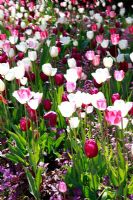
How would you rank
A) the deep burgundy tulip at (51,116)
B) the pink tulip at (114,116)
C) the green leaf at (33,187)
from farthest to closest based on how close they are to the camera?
the deep burgundy tulip at (51,116) → the green leaf at (33,187) → the pink tulip at (114,116)

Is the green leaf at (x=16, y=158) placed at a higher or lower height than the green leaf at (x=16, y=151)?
lower

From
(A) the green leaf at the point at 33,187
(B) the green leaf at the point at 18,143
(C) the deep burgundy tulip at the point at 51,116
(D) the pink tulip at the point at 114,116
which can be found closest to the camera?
(D) the pink tulip at the point at 114,116

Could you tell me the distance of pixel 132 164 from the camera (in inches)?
110

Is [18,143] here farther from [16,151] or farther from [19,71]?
[19,71]

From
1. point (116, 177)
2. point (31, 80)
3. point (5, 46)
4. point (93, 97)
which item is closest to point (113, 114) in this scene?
point (93, 97)

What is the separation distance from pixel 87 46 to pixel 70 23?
144 cm

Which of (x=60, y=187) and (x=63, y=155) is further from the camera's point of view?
(x=63, y=155)

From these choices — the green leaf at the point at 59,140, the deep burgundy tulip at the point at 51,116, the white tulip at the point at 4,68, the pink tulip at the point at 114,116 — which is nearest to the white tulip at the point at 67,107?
the pink tulip at the point at 114,116

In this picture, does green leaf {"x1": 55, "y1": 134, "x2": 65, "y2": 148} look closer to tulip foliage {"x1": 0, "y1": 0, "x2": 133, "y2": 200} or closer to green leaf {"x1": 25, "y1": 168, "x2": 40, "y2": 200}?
tulip foliage {"x1": 0, "y1": 0, "x2": 133, "y2": 200}

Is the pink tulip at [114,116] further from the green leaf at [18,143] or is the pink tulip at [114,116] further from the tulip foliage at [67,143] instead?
the green leaf at [18,143]

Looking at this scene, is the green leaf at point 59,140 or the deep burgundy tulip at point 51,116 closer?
the deep burgundy tulip at point 51,116

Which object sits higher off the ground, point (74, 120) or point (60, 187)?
point (74, 120)

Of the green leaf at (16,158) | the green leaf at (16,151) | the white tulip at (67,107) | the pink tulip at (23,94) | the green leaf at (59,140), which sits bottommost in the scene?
the green leaf at (16,158)

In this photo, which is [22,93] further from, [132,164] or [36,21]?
[36,21]
